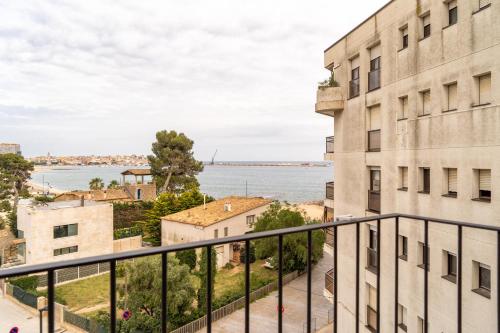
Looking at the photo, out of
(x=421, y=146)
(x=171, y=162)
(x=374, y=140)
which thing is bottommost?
(x=171, y=162)

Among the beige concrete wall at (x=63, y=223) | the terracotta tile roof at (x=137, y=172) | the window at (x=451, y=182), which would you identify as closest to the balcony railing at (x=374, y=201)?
the window at (x=451, y=182)

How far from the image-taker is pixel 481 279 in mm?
7191

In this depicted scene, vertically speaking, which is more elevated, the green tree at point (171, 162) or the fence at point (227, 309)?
the green tree at point (171, 162)

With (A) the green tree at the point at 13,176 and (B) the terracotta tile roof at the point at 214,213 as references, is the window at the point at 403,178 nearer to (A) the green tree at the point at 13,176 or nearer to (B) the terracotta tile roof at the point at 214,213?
(B) the terracotta tile roof at the point at 214,213

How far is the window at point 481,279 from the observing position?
7000 mm

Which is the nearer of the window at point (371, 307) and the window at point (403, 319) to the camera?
the window at point (403, 319)

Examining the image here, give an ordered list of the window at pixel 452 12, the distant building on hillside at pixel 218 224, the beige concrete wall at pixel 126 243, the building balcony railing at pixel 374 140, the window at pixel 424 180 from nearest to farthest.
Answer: the window at pixel 452 12 < the window at pixel 424 180 < the building balcony railing at pixel 374 140 < the distant building on hillside at pixel 218 224 < the beige concrete wall at pixel 126 243

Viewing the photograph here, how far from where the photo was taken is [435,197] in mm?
8266

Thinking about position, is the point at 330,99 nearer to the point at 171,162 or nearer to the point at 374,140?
the point at 374,140

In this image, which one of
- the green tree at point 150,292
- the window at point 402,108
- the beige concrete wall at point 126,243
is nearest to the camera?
the window at point 402,108

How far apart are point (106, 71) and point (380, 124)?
3949 cm

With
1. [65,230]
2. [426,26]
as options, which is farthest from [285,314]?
[65,230]

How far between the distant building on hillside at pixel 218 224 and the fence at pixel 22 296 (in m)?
9.30

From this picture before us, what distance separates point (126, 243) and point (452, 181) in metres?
22.9
